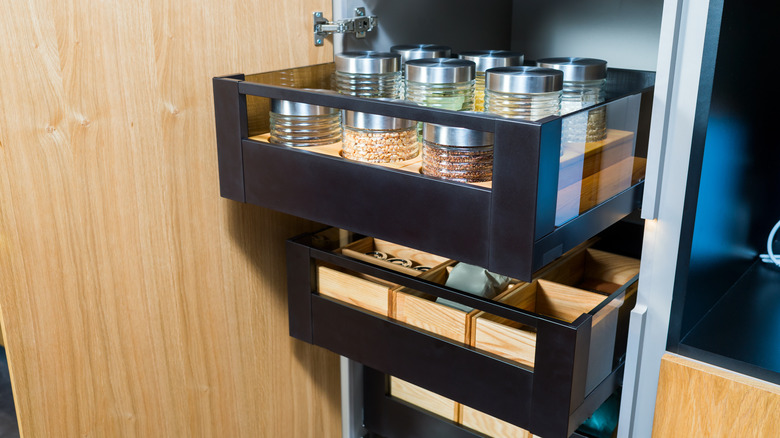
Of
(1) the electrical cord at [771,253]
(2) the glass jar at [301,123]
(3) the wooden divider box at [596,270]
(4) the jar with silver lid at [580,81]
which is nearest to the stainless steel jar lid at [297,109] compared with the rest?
(2) the glass jar at [301,123]

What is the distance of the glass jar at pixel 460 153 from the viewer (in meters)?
0.85

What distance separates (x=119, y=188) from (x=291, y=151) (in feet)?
0.85

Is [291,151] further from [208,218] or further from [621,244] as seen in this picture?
[621,244]

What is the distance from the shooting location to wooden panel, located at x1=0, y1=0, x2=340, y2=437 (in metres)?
0.90

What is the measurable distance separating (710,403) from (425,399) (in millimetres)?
525

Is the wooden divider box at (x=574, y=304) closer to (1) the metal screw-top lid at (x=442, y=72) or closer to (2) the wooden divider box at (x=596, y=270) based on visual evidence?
(2) the wooden divider box at (x=596, y=270)

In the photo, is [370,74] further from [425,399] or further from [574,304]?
[425,399]

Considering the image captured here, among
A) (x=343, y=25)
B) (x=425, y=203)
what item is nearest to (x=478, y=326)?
(x=425, y=203)

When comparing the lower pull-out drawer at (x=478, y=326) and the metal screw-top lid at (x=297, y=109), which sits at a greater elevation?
the metal screw-top lid at (x=297, y=109)

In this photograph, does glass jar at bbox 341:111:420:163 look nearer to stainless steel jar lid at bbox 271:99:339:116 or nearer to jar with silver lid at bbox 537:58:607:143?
stainless steel jar lid at bbox 271:99:339:116

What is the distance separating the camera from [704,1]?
813 millimetres

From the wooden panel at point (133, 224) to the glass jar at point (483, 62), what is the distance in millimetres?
281

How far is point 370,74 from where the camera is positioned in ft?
3.55

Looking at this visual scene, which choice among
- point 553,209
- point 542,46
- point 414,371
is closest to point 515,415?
point 414,371
